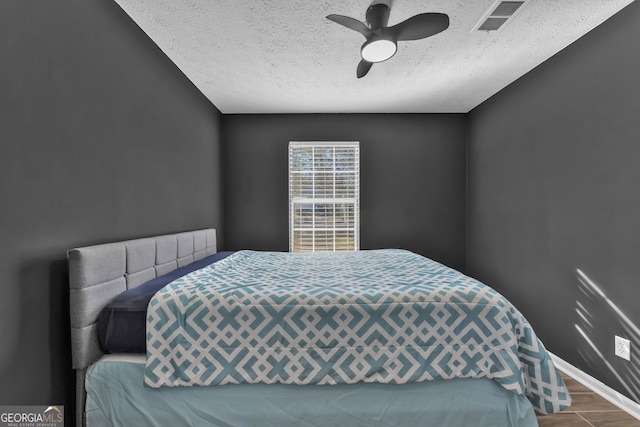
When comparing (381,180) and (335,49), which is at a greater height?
(335,49)

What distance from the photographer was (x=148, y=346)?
4.80 ft

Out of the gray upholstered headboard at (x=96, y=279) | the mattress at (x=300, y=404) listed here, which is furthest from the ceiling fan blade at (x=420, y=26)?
the gray upholstered headboard at (x=96, y=279)

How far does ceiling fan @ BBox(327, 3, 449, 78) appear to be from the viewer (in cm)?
188

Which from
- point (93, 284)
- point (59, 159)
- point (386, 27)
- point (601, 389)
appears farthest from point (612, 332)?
point (59, 159)

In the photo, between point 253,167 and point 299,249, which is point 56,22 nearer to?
point 253,167

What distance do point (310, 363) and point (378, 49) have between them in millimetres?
1994

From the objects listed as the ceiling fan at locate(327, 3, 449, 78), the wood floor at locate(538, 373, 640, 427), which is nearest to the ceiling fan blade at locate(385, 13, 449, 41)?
the ceiling fan at locate(327, 3, 449, 78)

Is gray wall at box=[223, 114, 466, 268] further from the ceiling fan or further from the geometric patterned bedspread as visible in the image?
the geometric patterned bedspread

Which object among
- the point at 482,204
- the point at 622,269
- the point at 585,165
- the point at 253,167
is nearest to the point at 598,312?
the point at 622,269

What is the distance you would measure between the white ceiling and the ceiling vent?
0.18 feet

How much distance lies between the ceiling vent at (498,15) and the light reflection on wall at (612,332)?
6.36ft

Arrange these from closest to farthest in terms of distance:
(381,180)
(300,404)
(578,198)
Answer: (300,404)
(578,198)
(381,180)

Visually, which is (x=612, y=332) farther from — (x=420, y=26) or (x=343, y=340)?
(x=420, y=26)

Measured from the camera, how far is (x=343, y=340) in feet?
4.95
